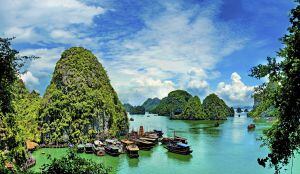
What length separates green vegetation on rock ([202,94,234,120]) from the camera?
127 meters

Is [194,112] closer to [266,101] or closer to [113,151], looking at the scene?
[113,151]

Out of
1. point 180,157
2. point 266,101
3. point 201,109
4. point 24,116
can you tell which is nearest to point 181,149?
point 180,157

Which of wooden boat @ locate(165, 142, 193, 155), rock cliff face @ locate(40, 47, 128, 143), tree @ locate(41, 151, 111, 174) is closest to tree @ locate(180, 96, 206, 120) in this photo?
rock cliff face @ locate(40, 47, 128, 143)

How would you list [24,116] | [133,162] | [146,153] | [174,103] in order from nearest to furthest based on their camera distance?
[24,116] → [133,162] → [146,153] → [174,103]

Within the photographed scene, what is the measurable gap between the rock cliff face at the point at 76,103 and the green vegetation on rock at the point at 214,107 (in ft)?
240

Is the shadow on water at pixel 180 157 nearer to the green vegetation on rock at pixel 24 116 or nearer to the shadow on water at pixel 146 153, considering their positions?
the shadow on water at pixel 146 153

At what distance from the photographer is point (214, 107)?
131500 millimetres

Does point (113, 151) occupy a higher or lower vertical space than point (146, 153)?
higher

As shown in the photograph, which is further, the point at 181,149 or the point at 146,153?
the point at 146,153

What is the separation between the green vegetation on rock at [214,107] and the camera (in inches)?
5019

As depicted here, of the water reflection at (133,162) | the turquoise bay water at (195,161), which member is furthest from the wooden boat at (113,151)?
the water reflection at (133,162)

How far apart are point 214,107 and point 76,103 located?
88846 millimetres

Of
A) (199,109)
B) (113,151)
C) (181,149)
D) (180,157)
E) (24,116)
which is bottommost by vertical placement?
(180,157)

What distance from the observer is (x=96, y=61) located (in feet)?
202
